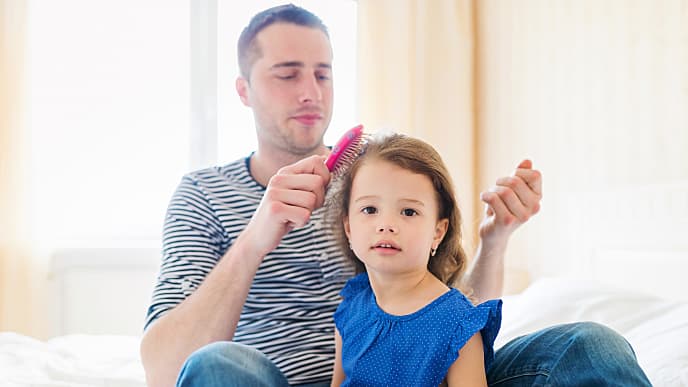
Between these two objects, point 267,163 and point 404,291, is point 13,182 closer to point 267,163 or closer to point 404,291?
point 267,163

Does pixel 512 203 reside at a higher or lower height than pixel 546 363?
higher

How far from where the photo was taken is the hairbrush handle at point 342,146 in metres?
1.05

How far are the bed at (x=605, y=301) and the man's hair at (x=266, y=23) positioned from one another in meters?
0.74

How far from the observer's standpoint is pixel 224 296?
106 cm

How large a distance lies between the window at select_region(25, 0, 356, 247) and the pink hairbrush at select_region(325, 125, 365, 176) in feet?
6.03

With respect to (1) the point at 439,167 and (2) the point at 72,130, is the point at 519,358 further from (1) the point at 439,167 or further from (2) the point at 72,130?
(2) the point at 72,130

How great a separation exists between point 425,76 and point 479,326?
89.8 inches

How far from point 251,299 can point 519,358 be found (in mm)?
520

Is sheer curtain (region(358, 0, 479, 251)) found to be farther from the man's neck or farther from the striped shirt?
the striped shirt

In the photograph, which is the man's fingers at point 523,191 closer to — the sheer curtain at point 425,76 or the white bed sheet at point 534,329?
the white bed sheet at point 534,329

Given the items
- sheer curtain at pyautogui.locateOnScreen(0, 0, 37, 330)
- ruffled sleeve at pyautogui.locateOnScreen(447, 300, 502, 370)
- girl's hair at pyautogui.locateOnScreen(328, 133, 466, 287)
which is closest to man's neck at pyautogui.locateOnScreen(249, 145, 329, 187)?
girl's hair at pyautogui.locateOnScreen(328, 133, 466, 287)

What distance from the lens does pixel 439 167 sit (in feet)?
3.25

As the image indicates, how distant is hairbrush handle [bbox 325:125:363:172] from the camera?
3.45 ft

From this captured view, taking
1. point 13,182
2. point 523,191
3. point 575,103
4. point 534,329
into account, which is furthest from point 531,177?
point 13,182
